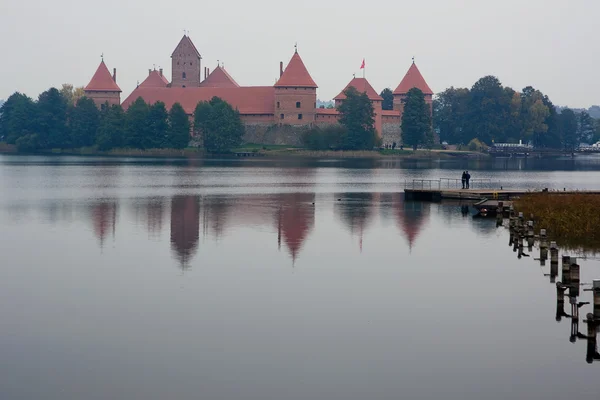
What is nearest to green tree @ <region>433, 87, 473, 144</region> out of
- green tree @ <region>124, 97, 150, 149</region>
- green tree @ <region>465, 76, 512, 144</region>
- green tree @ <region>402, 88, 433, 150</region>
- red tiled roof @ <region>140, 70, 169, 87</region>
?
green tree @ <region>465, 76, 512, 144</region>

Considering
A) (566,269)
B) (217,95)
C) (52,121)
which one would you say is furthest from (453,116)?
(566,269)

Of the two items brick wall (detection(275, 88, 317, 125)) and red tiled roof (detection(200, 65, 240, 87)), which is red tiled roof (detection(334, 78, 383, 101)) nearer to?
brick wall (detection(275, 88, 317, 125))

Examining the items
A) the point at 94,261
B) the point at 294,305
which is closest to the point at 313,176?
the point at 94,261

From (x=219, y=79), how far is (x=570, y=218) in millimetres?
91558

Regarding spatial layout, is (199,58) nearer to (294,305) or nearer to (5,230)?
(5,230)

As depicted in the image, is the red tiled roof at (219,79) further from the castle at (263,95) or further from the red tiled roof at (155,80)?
the red tiled roof at (155,80)

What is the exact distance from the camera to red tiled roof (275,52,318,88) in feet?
320

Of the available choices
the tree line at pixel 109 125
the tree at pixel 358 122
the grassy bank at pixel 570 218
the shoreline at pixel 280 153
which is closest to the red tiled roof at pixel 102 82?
the tree line at pixel 109 125

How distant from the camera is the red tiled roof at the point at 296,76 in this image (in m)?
97.7

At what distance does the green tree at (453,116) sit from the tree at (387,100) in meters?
12.0

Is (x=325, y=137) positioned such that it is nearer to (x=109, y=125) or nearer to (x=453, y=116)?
(x=109, y=125)

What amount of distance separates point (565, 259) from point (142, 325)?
7.14 metres

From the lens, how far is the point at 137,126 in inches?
3511

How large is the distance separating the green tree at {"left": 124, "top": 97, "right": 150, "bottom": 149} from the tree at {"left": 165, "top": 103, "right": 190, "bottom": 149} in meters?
2.30
